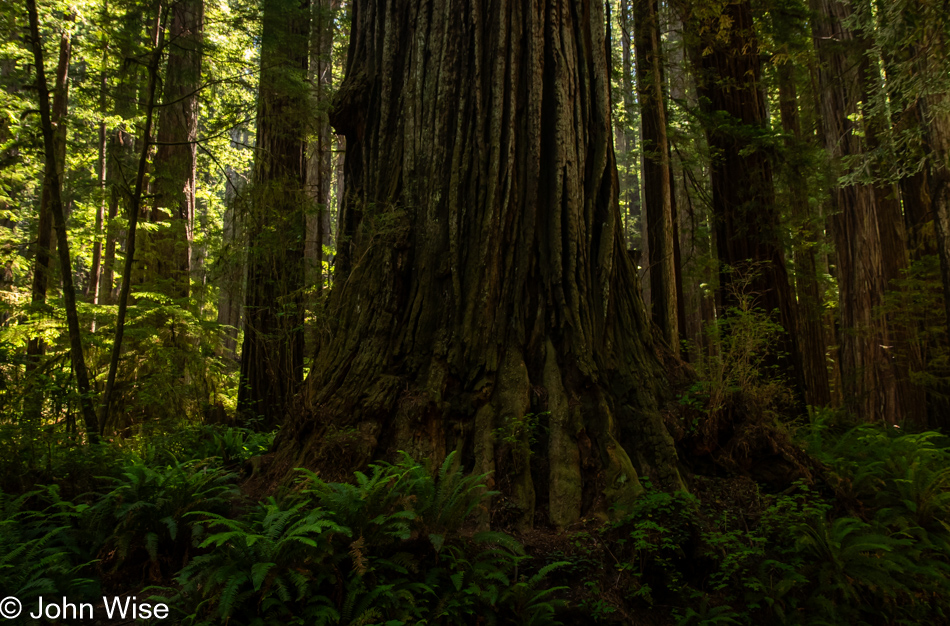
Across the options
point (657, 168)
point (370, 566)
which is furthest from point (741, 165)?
point (370, 566)

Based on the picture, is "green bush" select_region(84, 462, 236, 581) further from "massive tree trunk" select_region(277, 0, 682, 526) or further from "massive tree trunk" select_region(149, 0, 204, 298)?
"massive tree trunk" select_region(149, 0, 204, 298)

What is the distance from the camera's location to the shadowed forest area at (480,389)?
3.42 m

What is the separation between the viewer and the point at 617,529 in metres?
3.81

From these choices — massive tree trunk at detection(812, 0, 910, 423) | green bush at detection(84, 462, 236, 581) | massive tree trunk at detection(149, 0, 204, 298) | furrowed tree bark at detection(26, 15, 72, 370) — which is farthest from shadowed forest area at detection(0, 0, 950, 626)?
massive tree trunk at detection(812, 0, 910, 423)

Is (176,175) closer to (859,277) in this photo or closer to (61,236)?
(61,236)

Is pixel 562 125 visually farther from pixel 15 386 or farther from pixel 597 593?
pixel 15 386

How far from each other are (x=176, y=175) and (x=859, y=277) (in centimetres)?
1245

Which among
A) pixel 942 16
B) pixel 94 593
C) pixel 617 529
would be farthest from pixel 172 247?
pixel 942 16

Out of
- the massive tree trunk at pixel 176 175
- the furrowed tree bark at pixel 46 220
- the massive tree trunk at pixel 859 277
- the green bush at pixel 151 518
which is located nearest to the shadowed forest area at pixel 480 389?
the green bush at pixel 151 518

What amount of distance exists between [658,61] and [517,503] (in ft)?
22.9

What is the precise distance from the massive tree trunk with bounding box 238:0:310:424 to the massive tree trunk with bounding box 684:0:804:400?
19.0ft

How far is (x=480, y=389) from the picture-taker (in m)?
4.55

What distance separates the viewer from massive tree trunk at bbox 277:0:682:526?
440 cm

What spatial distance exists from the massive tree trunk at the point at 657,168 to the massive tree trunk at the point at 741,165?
0.62 metres
